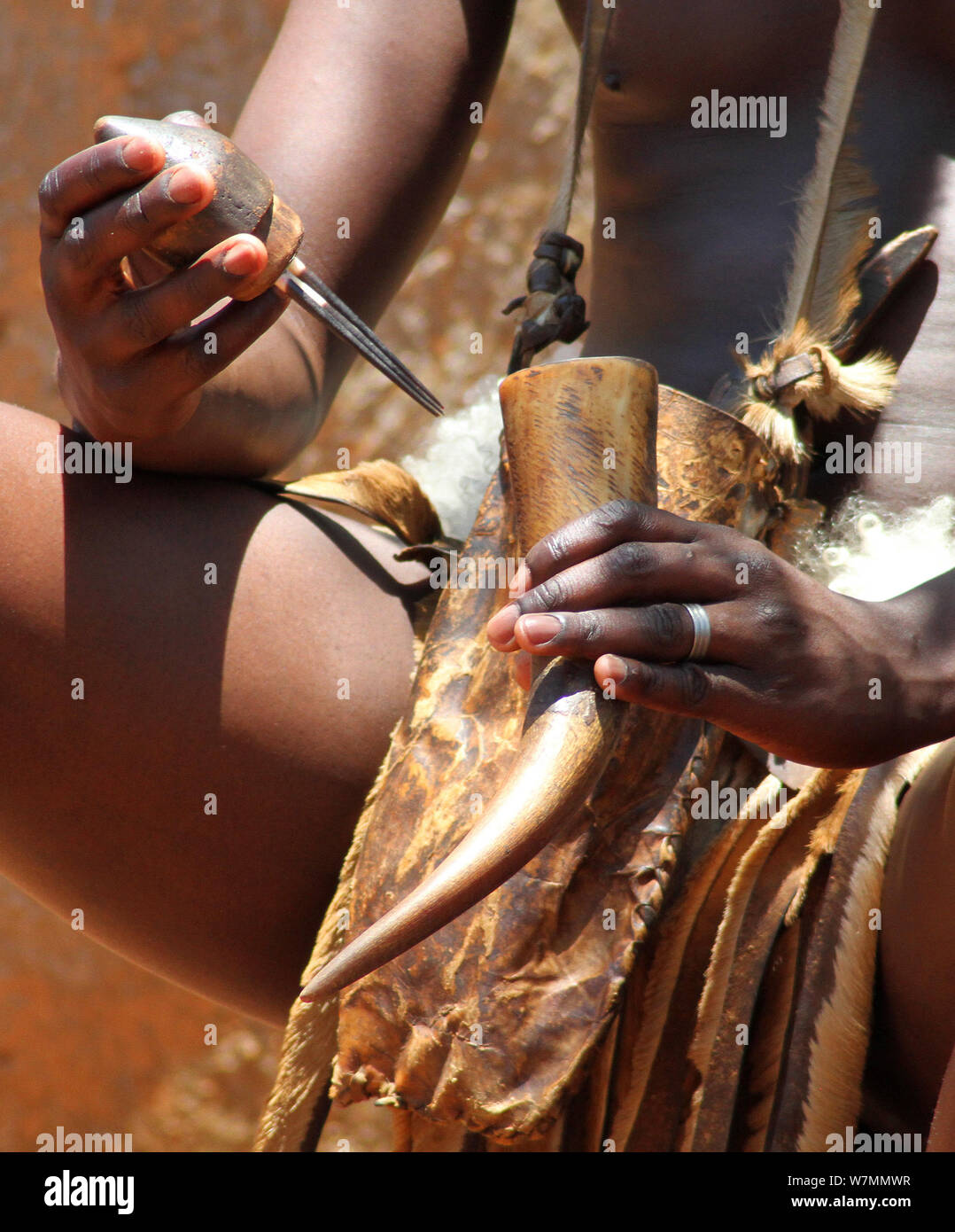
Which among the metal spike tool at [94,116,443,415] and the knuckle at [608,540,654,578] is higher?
the metal spike tool at [94,116,443,415]

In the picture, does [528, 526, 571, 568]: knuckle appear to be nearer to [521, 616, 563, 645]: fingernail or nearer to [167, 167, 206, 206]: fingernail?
[521, 616, 563, 645]: fingernail

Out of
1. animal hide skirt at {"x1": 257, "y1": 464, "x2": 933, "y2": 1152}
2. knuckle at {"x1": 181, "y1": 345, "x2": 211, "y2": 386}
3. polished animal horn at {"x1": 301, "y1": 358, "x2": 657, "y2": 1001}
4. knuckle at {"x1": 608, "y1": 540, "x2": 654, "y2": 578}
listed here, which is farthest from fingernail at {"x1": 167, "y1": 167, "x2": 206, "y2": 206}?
animal hide skirt at {"x1": 257, "y1": 464, "x2": 933, "y2": 1152}

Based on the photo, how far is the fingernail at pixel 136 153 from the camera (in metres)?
0.70

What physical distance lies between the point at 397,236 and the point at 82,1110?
1.79 metres

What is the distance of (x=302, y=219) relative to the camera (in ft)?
3.59

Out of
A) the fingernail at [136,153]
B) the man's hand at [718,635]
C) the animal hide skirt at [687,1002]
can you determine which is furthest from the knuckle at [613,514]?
the fingernail at [136,153]

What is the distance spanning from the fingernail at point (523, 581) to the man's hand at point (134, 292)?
0.25 metres

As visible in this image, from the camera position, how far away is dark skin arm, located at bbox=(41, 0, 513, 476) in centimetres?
72

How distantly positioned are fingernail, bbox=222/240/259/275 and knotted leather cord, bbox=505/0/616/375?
1.08 feet

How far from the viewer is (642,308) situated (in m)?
1.02
